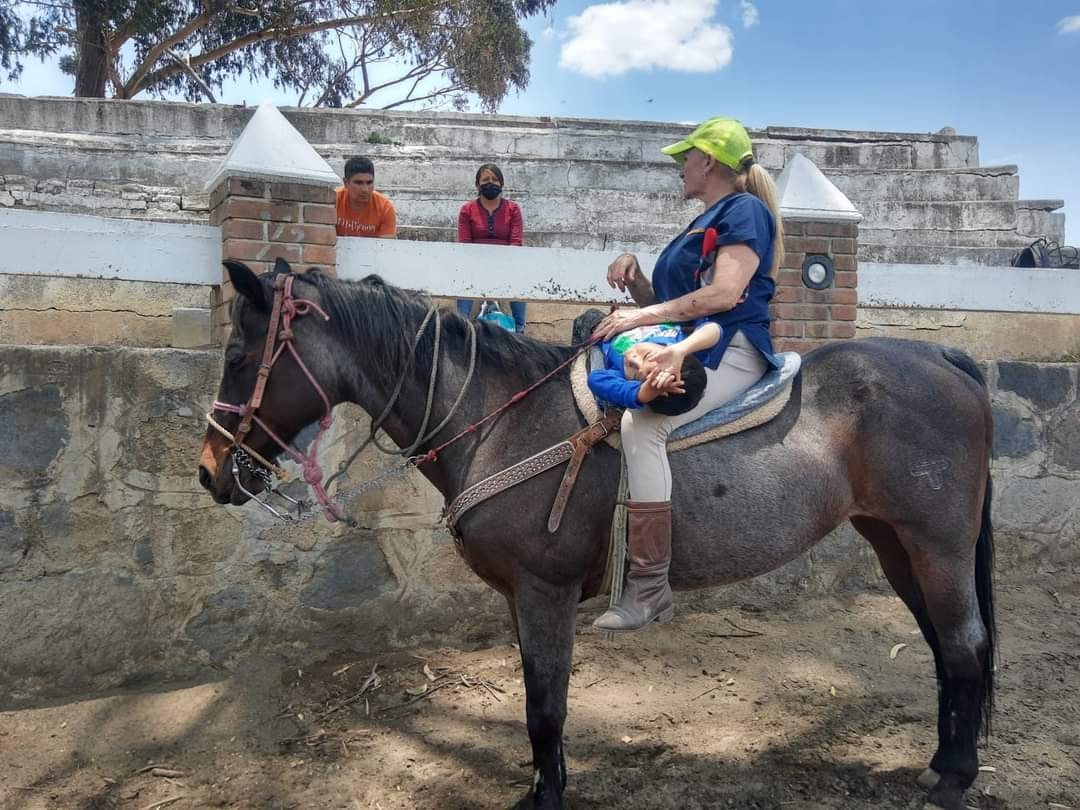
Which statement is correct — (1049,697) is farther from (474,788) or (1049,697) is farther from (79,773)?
(79,773)

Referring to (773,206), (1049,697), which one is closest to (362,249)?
(773,206)

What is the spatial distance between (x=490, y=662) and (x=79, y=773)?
188 centimetres

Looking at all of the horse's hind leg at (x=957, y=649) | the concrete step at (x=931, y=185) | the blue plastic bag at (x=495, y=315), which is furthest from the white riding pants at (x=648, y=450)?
the concrete step at (x=931, y=185)

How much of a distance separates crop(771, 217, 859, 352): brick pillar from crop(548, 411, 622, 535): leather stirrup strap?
2.53 meters

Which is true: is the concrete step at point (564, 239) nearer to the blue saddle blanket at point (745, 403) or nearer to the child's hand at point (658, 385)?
the blue saddle blanket at point (745, 403)

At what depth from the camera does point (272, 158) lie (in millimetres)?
4180

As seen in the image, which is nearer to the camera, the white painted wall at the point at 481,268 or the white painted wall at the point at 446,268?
the white painted wall at the point at 446,268

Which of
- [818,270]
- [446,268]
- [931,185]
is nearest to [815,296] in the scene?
[818,270]

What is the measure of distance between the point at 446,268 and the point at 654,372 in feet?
6.91

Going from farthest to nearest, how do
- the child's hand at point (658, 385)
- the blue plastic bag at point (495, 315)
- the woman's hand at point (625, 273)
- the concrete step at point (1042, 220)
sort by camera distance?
the concrete step at point (1042, 220) < the blue plastic bag at point (495, 315) < the woman's hand at point (625, 273) < the child's hand at point (658, 385)

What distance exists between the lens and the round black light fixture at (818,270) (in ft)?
16.3

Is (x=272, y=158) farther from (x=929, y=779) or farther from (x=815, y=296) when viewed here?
(x=929, y=779)

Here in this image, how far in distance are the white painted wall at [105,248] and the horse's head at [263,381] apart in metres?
1.57

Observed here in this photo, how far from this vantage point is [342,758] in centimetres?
347
